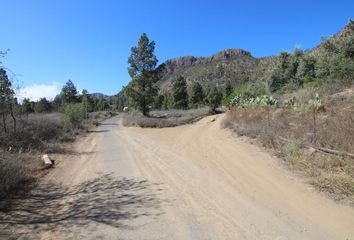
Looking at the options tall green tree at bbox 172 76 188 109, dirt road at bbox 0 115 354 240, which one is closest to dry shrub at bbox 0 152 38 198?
dirt road at bbox 0 115 354 240

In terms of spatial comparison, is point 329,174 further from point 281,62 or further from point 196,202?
point 281,62

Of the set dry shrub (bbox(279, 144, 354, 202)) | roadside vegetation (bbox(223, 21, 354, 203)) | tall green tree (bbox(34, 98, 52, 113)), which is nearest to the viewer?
dry shrub (bbox(279, 144, 354, 202))

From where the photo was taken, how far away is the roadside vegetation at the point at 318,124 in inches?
334

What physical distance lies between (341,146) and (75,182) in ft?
24.9

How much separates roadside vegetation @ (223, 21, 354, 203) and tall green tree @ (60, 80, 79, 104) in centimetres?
6573

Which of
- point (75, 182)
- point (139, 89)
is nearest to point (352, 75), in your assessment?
point (75, 182)

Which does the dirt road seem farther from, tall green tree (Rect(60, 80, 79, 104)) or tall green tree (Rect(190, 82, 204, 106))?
tall green tree (Rect(60, 80, 79, 104))

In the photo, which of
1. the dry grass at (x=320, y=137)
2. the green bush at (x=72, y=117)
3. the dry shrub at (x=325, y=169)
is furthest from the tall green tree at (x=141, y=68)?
the dry shrub at (x=325, y=169)

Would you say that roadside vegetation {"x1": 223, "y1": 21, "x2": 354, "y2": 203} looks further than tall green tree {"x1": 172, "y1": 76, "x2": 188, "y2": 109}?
No

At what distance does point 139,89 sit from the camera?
42125mm

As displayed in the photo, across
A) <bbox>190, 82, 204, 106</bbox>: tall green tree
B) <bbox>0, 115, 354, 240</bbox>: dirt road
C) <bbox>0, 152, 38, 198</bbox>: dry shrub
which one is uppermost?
<bbox>190, 82, 204, 106</bbox>: tall green tree

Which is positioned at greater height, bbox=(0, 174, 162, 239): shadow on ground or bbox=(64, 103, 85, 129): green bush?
bbox=(64, 103, 85, 129): green bush

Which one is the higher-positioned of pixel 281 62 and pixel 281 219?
pixel 281 62

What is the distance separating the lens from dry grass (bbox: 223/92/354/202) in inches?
309
